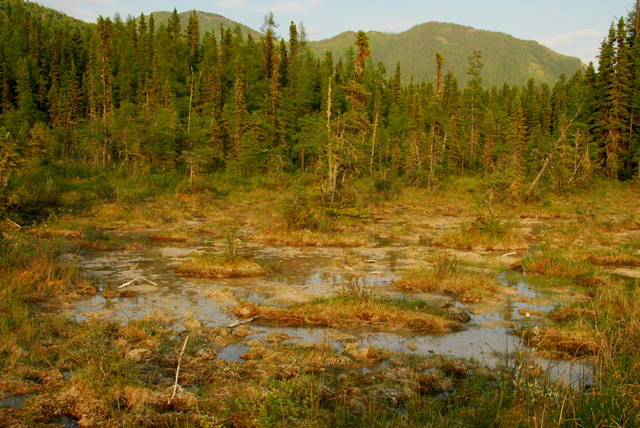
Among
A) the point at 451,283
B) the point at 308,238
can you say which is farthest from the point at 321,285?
the point at 308,238

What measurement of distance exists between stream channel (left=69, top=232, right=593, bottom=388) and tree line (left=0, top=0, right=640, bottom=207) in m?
6.99

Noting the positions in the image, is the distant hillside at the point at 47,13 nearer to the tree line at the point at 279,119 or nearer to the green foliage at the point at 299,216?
the tree line at the point at 279,119

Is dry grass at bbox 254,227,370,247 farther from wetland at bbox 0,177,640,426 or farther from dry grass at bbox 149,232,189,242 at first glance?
dry grass at bbox 149,232,189,242

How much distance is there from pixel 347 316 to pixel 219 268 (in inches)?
198

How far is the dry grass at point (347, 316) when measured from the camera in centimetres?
906

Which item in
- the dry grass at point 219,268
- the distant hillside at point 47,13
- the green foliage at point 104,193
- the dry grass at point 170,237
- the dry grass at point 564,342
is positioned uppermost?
the distant hillside at point 47,13

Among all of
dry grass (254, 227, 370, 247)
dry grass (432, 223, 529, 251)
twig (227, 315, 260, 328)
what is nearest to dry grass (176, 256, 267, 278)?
twig (227, 315, 260, 328)

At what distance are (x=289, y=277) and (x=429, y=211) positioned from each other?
19037 mm

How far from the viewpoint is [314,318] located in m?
9.30

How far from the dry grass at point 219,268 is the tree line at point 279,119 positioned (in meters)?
9.93

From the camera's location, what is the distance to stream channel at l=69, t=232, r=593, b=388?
8104 mm

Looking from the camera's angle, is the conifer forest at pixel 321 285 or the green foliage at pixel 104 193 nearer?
the conifer forest at pixel 321 285

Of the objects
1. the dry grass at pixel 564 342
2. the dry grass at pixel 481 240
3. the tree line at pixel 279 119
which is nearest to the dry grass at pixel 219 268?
the dry grass at pixel 564 342

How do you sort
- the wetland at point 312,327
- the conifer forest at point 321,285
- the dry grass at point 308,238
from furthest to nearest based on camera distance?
the dry grass at point 308,238 → the conifer forest at point 321,285 → the wetland at point 312,327
